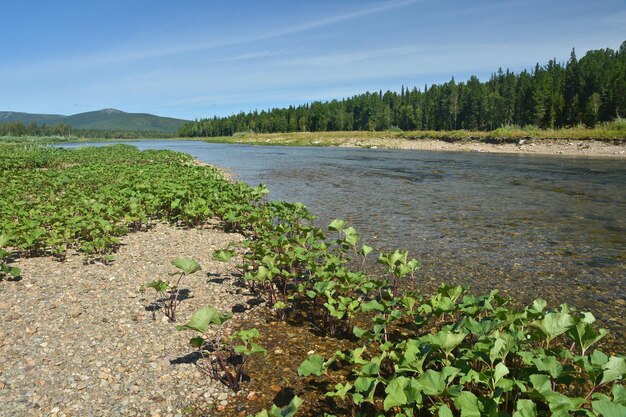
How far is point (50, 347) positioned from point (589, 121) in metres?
97.0

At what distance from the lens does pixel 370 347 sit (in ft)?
22.8

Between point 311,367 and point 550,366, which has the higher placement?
point 550,366

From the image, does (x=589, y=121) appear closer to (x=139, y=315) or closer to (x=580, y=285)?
(x=580, y=285)

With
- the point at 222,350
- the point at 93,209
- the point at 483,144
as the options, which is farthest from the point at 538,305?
the point at 483,144

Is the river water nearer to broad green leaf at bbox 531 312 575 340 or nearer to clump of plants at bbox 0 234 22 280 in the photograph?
broad green leaf at bbox 531 312 575 340

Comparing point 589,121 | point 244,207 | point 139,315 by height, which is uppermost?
point 589,121

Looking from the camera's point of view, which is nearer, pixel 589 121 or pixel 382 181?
pixel 382 181

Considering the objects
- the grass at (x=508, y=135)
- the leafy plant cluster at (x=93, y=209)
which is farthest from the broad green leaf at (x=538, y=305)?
the grass at (x=508, y=135)

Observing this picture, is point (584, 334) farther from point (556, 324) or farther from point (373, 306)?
point (373, 306)

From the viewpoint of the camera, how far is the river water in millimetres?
9922

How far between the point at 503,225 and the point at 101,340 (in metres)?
14.9

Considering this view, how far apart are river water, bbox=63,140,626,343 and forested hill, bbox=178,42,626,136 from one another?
203 feet

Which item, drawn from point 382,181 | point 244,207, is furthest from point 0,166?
point 382,181

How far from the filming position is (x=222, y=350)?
6.64 meters
